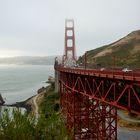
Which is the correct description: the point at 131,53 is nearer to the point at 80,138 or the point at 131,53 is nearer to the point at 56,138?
the point at 80,138

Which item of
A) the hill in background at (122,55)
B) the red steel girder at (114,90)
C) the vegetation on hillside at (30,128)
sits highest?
the hill in background at (122,55)

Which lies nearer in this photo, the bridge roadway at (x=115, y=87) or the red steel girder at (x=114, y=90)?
the bridge roadway at (x=115, y=87)

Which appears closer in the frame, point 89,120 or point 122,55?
point 89,120

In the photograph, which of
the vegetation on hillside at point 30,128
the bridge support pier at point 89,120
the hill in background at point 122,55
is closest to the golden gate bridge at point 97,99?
the bridge support pier at point 89,120

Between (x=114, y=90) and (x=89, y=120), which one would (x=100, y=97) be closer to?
(x=114, y=90)

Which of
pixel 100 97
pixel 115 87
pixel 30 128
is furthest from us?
pixel 100 97

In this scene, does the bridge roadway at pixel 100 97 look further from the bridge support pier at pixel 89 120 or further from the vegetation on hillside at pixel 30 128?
the vegetation on hillside at pixel 30 128

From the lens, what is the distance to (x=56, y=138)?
18.3m

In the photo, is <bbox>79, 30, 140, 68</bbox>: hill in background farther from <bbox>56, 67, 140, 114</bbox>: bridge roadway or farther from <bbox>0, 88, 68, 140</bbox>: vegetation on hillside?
<bbox>0, 88, 68, 140</bbox>: vegetation on hillside

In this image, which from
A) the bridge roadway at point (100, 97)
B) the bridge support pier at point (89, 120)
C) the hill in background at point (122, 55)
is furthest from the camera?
the hill in background at point (122, 55)

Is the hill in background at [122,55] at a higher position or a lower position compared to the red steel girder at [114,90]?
higher

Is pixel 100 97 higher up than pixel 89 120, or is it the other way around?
pixel 100 97

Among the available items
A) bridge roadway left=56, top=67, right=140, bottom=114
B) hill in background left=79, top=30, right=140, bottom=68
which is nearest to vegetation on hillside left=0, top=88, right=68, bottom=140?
bridge roadway left=56, top=67, right=140, bottom=114

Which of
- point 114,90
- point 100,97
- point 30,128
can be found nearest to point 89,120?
point 100,97
